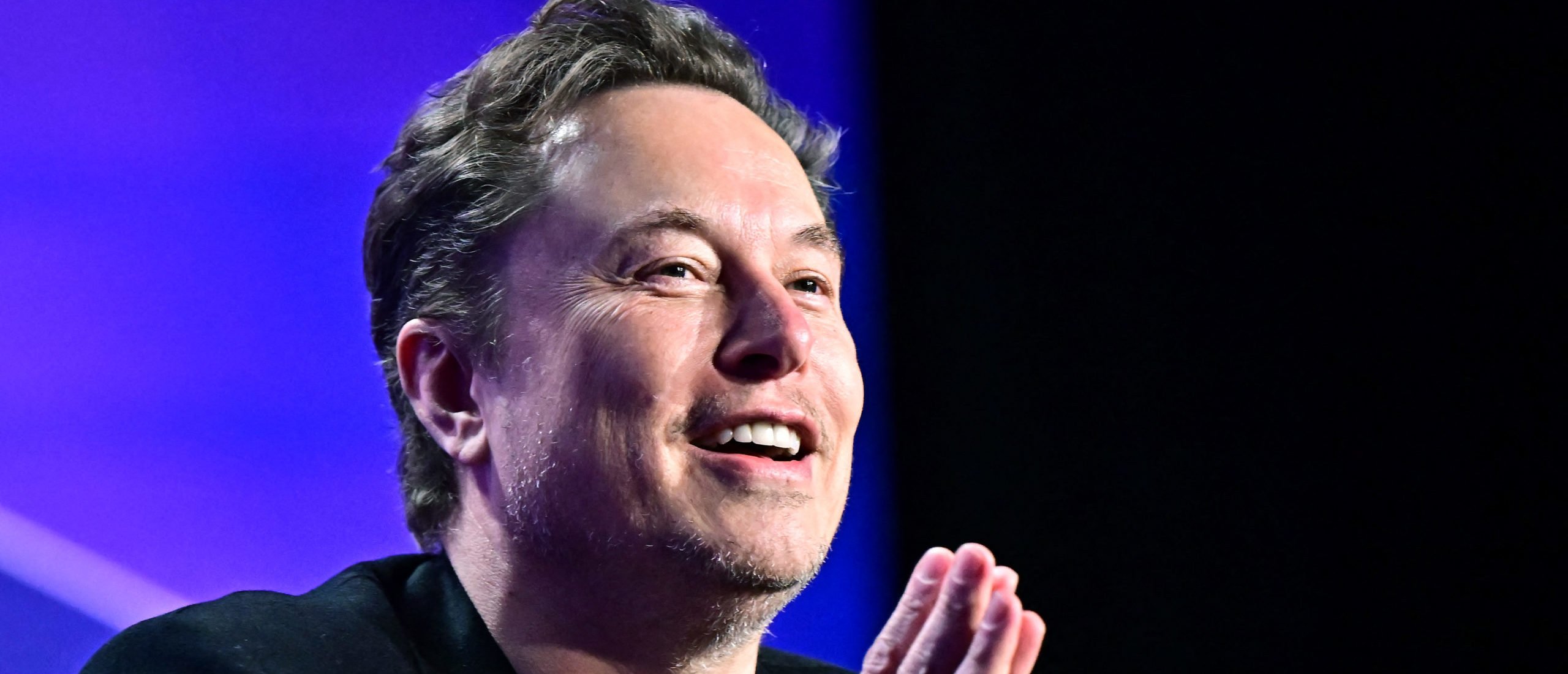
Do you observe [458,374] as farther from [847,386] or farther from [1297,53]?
[1297,53]

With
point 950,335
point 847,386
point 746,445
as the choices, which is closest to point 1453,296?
point 950,335

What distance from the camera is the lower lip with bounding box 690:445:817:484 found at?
4.76 feet

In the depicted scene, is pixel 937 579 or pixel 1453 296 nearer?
pixel 937 579

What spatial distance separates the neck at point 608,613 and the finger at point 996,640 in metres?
0.34

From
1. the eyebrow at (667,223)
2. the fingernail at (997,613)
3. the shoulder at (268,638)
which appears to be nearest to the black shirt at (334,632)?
the shoulder at (268,638)

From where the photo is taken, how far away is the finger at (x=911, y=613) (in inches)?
50.8

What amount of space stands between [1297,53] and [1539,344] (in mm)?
705

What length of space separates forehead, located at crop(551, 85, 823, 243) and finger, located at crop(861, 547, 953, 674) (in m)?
0.50

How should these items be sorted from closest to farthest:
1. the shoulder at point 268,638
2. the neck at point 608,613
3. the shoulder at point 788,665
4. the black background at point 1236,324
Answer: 1. the shoulder at point 268,638
2. the neck at point 608,613
3. the shoulder at point 788,665
4. the black background at point 1236,324

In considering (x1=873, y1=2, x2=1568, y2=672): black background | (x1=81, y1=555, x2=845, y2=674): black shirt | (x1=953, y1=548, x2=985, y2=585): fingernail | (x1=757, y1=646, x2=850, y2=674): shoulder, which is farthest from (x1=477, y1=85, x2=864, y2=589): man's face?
(x1=873, y1=2, x2=1568, y2=672): black background

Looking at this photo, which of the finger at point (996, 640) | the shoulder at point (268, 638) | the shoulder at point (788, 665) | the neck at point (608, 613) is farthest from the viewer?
the shoulder at point (788, 665)

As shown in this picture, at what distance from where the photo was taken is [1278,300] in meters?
2.49

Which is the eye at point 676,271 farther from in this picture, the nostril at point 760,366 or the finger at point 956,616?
the finger at point 956,616

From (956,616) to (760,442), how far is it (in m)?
0.34
